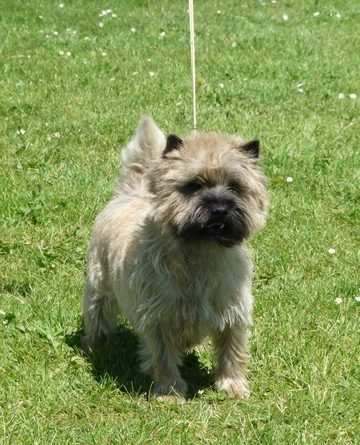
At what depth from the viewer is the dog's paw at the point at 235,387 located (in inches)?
180

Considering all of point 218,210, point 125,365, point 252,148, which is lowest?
point 125,365

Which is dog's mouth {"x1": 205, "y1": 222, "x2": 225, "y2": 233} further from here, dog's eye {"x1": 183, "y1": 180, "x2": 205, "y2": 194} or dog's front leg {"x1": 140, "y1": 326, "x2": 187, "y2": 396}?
dog's front leg {"x1": 140, "y1": 326, "x2": 187, "y2": 396}

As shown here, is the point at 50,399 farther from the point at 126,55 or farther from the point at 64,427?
the point at 126,55

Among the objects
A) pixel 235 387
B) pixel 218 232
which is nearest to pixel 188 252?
pixel 218 232

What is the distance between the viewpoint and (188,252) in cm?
437

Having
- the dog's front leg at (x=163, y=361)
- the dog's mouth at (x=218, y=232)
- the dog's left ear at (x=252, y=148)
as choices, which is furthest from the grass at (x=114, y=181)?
the dog's left ear at (x=252, y=148)

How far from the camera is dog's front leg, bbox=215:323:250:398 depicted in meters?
4.60

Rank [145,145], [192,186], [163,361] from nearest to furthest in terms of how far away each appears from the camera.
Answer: [192,186], [163,361], [145,145]

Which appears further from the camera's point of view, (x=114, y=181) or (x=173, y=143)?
(x=114, y=181)

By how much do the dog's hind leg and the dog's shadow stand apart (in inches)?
3.3

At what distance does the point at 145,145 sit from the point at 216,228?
990 millimetres

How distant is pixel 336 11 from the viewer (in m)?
13.1

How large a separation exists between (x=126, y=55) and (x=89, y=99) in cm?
161

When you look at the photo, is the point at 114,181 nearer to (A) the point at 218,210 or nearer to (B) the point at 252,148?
(B) the point at 252,148
